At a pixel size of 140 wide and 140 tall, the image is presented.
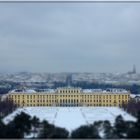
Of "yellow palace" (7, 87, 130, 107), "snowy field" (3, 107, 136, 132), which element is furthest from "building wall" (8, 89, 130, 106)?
"snowy field" (3, 107, 136, 132)

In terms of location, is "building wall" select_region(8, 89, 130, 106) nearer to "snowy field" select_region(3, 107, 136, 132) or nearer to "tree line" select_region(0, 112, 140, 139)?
"snowy field" select_region(3, 107, 136, 132)

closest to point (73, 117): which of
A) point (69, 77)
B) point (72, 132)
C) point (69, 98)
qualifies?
point (72, 132)

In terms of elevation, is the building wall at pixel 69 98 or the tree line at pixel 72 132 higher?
the tree line at pixel 72 132

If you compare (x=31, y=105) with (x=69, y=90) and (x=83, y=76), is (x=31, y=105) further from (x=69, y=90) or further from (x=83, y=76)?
(x=83, y=76)

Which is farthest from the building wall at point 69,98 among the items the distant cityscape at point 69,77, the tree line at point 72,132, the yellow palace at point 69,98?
the distant cityscape at point 69,77

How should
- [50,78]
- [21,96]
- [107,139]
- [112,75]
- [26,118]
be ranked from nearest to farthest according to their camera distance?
1. [107,139]
2. [26,118]
3. [21,96]
4. [50,78]
5. [112,75]

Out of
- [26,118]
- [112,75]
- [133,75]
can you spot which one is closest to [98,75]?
[112,75]

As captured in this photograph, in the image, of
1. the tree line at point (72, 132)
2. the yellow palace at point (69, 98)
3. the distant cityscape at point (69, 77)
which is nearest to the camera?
the tree line at point (72, 132)

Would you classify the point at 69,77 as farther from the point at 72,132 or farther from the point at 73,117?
the point at 72,132

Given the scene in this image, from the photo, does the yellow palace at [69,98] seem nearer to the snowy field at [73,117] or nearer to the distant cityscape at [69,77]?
the snowy field at [73,117]
